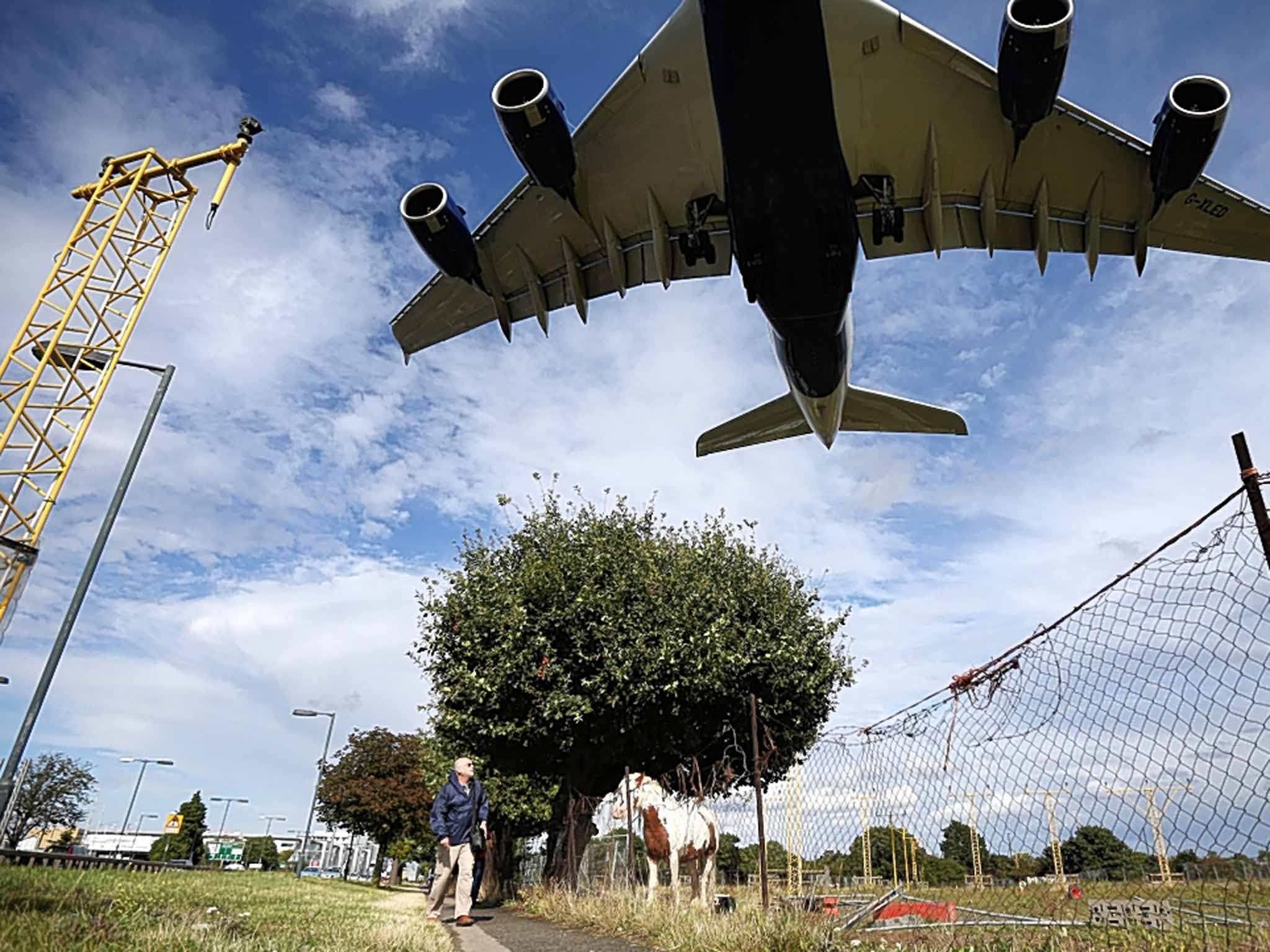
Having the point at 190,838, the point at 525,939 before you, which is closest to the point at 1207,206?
the point at 525,939

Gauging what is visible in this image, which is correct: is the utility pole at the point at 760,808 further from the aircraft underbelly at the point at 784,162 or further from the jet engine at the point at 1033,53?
the jet engine at the point at 1033,53

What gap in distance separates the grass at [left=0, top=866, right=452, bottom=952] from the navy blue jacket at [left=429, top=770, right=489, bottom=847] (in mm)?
869

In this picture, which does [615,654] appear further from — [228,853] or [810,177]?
[228,853]

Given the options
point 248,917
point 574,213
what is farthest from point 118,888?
point 574,213

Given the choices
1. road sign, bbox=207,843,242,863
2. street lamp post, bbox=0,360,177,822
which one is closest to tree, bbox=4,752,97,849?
road sign, bbox=207,843,242,863

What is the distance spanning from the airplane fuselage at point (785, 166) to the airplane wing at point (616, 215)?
1690mm

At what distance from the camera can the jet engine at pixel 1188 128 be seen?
247 inches

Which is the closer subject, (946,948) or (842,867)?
(946,948)

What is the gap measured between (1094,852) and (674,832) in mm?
6043

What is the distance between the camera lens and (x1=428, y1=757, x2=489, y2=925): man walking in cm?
830

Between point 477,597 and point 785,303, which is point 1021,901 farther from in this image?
point 477,597

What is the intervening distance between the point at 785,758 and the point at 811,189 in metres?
15.0

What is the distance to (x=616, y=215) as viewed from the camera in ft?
31.5

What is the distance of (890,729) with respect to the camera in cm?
650
